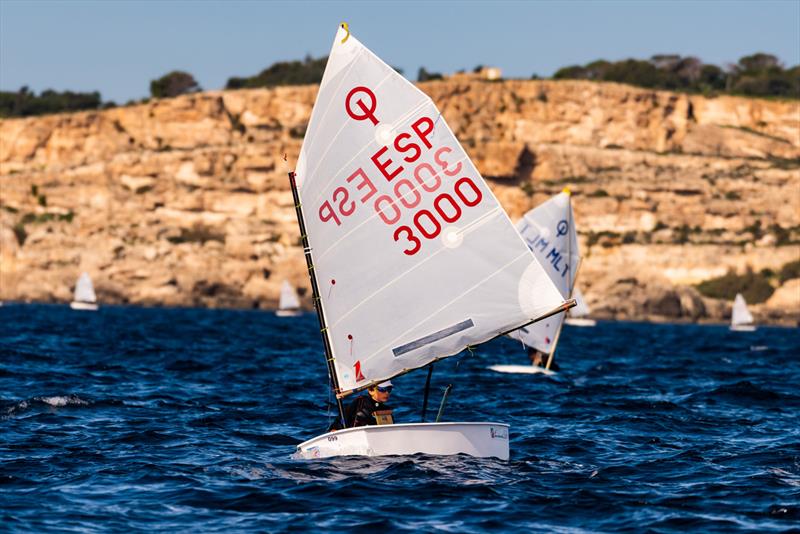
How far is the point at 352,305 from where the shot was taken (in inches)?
659

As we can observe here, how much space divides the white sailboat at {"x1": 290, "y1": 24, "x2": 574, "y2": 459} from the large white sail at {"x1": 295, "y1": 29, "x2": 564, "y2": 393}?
0.05ft

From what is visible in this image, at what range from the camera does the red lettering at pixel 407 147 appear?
1645 centimetres

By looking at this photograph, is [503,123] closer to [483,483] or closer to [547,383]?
[547,383]

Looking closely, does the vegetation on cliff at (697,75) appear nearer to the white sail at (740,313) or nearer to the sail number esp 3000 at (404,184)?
the white sail at (740,313)

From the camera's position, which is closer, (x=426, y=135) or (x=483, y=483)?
(x=483, y=483)

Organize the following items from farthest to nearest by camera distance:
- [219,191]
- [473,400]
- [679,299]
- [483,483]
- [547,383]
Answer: [219,191], [679,299], [547,383], [473,400], [483,483]

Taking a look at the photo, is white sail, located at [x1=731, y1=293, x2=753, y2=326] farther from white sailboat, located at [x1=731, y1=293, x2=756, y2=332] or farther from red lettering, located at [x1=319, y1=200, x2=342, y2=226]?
red lettering, located at [x1=319, y1=200, x2=342, y2=226]

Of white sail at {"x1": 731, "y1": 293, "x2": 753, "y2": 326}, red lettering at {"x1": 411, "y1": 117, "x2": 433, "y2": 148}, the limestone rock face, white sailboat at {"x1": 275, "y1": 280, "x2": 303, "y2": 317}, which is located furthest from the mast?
the limestone rock face

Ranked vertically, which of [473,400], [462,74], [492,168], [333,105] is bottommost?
[473,400]

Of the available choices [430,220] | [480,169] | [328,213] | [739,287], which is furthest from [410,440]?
[480,169]

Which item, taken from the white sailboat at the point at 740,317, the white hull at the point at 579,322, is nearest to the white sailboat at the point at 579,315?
the white hull at the point at 579,322

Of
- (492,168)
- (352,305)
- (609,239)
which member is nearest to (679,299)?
(609,239)

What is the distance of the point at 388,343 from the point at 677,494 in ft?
14.6

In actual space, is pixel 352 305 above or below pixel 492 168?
below
